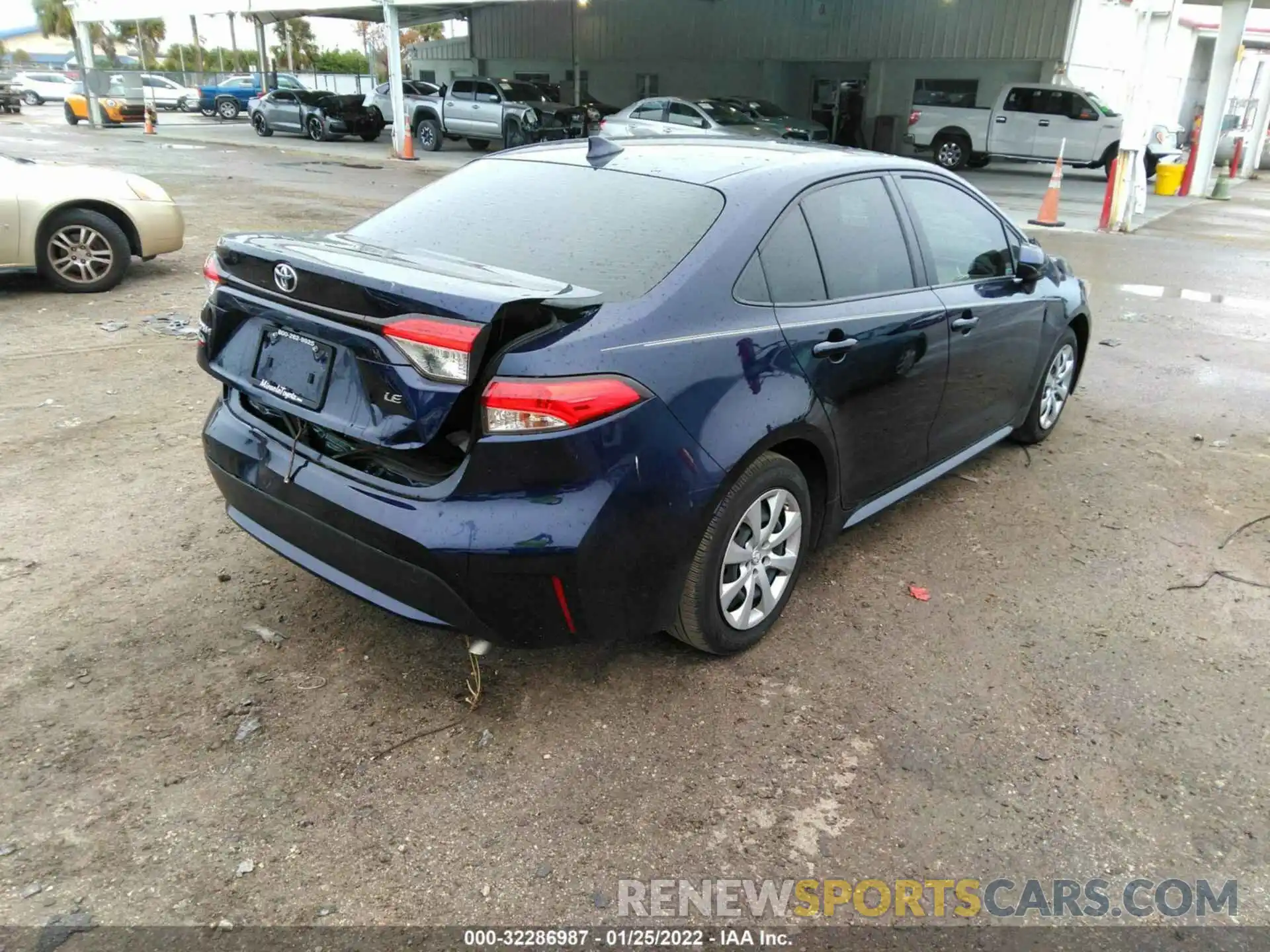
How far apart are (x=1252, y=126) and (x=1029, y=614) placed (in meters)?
25.7

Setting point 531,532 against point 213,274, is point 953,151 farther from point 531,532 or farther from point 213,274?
point 531,532

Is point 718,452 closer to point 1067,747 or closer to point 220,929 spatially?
point 1067,747

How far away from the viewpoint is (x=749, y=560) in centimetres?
312

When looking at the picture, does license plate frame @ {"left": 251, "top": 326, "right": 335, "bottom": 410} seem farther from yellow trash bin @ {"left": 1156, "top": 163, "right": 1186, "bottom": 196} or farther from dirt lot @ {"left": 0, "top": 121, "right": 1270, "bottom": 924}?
yellow trash bin @ {"left": 1156, "top": 163, "right": 1186, "bottom": 196}

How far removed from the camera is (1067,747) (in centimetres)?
286

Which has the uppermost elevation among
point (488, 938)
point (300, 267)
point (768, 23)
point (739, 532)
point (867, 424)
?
point (768, 23)

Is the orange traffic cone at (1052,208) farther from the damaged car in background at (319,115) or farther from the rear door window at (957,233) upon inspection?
the damaged car in background at (319,115)

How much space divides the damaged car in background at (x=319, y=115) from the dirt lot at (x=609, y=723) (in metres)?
25.8

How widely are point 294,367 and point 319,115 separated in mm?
28141

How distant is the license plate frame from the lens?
273cm

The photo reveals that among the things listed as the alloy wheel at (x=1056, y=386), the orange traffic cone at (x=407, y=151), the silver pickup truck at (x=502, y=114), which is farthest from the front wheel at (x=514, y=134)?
the alloy wheel at (x=1056, y=386)

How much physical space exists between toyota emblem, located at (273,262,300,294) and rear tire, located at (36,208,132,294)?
243 inches

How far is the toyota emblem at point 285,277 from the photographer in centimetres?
273

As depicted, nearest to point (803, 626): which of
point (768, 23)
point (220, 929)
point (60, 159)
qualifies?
point (220, 929)
